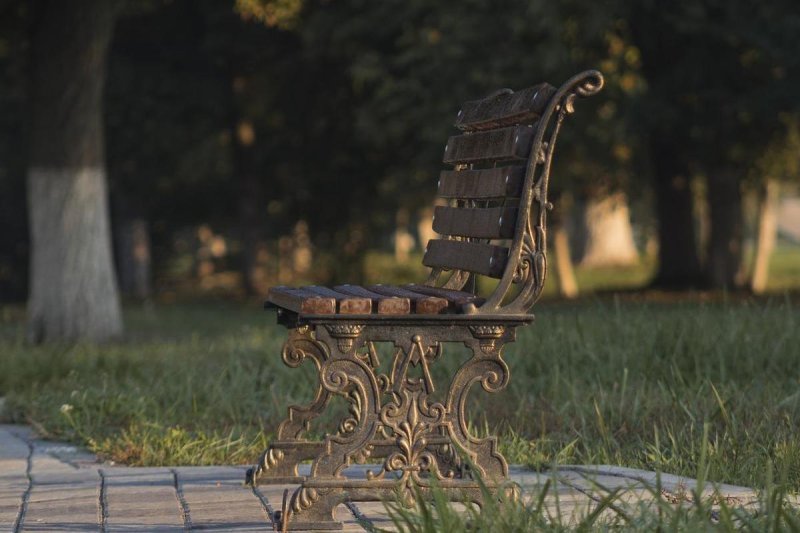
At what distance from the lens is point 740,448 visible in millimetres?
6344

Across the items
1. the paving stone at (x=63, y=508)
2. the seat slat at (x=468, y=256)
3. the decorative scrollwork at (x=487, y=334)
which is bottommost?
the paving stone at (x=63, y=508)

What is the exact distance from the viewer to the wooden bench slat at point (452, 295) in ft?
17.2

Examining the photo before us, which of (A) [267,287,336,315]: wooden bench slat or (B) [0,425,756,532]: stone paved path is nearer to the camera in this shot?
(A) [267,287,336,315]: wooden bench slat

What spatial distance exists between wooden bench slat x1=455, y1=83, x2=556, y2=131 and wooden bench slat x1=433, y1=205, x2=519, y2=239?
349 millimetres

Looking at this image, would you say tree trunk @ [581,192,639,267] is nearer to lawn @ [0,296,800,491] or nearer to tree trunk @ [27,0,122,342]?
tree trunk @ [27,0,122,342]

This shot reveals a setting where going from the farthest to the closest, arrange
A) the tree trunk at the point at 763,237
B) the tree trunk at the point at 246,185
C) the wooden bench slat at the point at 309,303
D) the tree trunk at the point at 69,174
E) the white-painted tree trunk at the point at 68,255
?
the tree trunk at the point at 763,237 < the tree trunk at the point at 246,185 < the white-painted tree trunk at the point at 68,255 < the tree trunk at the point at 69,174 < the wooden bench slat at the point at 309,303

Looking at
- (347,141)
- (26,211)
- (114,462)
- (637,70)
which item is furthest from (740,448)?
(26,211)

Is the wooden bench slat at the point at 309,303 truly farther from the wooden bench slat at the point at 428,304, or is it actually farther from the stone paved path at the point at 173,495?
the stone paved path at the point at 173,495

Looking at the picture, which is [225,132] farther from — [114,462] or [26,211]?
[114,462]

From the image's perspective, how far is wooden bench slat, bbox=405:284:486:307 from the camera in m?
5.23

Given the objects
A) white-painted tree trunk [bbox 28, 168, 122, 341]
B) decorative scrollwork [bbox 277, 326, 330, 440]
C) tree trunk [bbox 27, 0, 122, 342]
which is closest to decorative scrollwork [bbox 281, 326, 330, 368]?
decorative scrollwork [bbox 277, 326, 330, 440]

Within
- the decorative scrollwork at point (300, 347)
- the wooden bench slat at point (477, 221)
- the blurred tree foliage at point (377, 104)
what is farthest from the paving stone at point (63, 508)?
the blurred tree foliage at point (377, 104)

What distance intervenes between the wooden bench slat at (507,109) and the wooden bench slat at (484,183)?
7.9 inches

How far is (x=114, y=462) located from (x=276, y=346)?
131 inches
